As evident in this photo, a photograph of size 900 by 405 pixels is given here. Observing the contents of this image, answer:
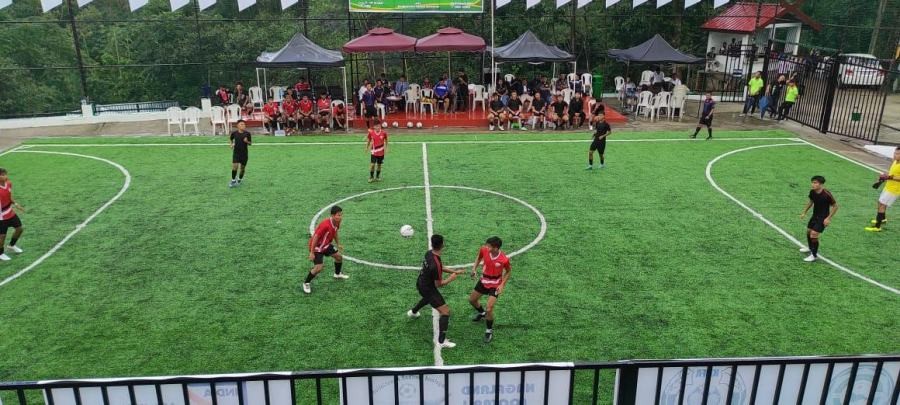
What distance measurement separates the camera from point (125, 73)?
41781 millimetres

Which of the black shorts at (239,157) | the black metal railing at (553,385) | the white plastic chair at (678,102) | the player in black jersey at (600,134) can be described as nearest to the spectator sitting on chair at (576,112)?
the white plastic chair at (678,102)

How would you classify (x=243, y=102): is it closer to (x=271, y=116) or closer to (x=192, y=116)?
(x=192, y=116)

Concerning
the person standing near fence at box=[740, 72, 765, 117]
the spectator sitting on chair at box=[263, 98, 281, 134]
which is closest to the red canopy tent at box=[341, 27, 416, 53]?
the spectator sitting on chair at box=[263, 98, 281, 134]

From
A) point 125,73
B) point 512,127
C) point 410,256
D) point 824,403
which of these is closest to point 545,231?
point 410,256

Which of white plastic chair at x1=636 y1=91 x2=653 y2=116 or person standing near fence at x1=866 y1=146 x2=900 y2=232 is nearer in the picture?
person standing near fence at x1=866 y1=146 x2=900 y2=232

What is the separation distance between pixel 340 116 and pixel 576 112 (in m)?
9.07

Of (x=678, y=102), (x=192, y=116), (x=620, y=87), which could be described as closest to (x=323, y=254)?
(x=192, y=116)

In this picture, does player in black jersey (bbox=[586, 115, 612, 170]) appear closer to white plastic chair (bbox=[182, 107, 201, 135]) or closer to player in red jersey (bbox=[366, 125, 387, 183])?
player in red jersey (bbox=[366, 125, 387, 183])

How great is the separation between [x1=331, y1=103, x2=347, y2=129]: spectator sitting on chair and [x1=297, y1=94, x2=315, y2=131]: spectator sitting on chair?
855 millimetres

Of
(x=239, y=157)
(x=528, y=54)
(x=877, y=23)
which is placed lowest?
(x=239, y=157)

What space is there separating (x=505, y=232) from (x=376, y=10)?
15.2 meters

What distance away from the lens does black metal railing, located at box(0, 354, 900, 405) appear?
16.0 ft

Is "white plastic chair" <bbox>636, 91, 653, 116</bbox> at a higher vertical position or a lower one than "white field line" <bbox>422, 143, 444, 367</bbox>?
higher

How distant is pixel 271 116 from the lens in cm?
2448
